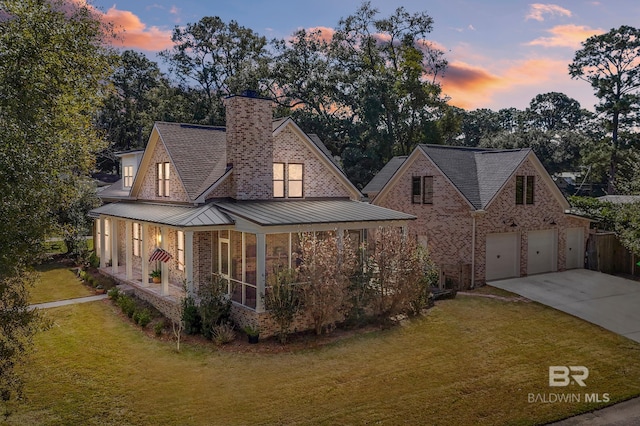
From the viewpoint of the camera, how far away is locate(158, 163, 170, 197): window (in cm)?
1981

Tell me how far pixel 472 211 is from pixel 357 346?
9.69 metres

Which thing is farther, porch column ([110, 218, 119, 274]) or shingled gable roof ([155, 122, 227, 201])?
porch column ([110, 218, 119, 274])

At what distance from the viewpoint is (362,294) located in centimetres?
1480

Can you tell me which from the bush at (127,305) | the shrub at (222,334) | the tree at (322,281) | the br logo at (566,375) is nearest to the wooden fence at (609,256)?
the br logo at (566,375)

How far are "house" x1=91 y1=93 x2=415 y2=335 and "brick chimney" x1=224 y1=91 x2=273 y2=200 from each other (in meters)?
0.04

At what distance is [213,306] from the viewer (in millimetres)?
13719

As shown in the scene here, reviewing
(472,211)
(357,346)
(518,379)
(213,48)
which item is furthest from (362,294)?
(213,48)

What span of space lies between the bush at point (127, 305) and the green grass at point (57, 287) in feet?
9.41

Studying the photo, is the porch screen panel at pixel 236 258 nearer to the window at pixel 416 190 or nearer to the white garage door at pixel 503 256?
the window at pixel 416 190

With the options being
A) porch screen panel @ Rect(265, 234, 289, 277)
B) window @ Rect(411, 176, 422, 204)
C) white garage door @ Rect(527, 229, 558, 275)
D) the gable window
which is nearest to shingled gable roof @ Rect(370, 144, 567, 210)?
the gable window

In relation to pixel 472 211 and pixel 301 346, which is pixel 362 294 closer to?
pixel 301 346

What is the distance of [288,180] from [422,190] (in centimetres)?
763

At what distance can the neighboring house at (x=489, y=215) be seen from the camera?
20.3 metres

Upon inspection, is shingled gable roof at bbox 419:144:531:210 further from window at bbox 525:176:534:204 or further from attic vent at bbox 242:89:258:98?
attic vent at bbox 242:89:258:98
